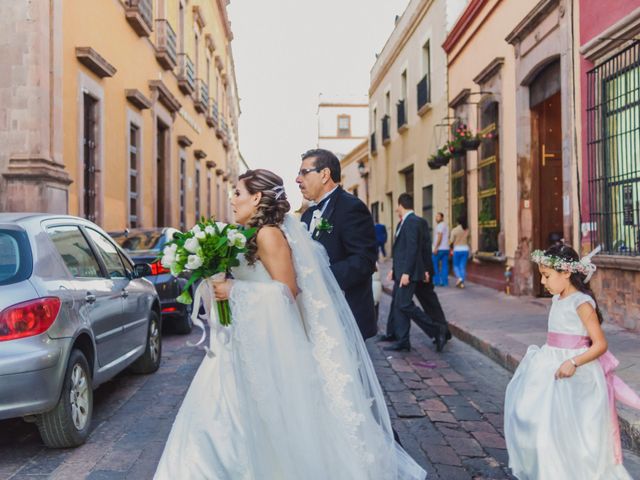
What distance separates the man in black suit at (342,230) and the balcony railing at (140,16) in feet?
39.0

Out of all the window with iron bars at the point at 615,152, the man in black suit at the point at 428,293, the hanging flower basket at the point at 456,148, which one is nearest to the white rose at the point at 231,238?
the man in black suit at the point at 428,293

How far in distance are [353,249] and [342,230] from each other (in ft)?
0.41

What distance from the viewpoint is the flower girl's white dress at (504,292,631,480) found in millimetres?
3316

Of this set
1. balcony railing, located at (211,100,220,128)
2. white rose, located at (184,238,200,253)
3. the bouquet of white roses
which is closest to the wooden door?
the bouquet of white roses

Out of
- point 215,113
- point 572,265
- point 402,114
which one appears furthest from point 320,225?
point 215,113

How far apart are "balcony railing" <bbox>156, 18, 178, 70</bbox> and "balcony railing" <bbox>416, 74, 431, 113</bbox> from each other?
6.98 m

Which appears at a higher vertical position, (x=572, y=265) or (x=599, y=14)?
(x=599, y=14)

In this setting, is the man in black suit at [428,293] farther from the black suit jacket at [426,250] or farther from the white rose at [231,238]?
the white rose at [231,238]

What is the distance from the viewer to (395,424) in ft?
15.7

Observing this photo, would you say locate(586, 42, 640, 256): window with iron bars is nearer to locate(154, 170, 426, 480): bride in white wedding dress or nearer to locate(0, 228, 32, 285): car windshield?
locate(154, 170, 426, 480): bride in white wedding dress

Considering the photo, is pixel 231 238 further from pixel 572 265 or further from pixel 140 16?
pixel 140 16

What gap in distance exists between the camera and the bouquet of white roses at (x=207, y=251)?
2980 millimetres

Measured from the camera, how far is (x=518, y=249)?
11875 millimetres

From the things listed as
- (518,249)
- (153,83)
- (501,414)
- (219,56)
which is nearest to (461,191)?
(518,249)
